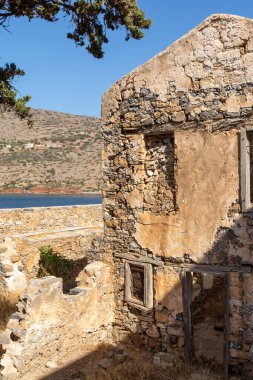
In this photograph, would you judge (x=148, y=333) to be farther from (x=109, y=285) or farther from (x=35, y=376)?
(x=35, y=376)

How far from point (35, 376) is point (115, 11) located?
31.6ft

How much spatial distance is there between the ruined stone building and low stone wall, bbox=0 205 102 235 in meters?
7.49

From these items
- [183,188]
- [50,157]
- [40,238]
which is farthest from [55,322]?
[50,157]

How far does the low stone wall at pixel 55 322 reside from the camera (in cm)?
706

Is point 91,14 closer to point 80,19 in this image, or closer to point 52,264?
point 80,19

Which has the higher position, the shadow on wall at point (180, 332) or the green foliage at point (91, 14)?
the green foliage at point (91, 14)

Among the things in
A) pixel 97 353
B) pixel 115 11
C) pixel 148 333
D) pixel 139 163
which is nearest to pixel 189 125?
pixel 139 163

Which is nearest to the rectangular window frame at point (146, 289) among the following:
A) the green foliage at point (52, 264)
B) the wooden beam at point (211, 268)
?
the wooden beam at point (211, 268)

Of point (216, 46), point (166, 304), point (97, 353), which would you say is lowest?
point (97, 353)

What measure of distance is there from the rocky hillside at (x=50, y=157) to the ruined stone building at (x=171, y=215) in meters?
53.0

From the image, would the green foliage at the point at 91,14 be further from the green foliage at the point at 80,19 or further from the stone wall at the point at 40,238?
the stone wall at the point at 40,238

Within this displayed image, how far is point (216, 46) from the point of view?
7023 millimetres

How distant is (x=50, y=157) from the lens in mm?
70000

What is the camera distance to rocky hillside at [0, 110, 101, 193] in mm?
64438
